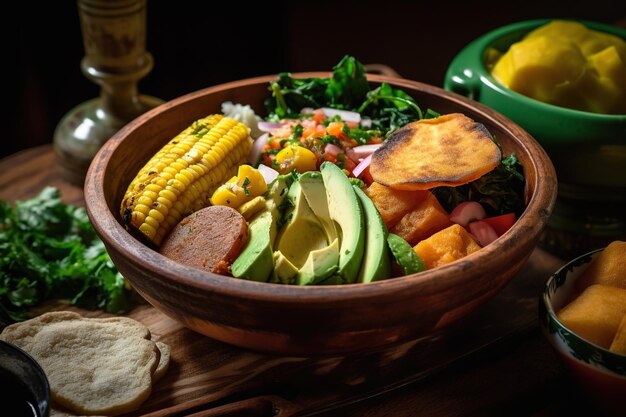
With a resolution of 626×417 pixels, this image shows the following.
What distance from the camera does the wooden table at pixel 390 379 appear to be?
1692 mm

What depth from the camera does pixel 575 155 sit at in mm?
2148

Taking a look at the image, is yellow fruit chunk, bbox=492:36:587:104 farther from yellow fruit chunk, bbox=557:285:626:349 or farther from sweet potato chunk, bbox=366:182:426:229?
yellow fruit chunk, bbox=557:285:626:349

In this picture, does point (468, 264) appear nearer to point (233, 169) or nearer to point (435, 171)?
point (435, 171)

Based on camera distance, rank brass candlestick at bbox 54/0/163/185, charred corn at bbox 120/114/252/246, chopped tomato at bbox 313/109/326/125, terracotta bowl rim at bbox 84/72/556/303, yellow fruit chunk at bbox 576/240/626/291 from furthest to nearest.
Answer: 1. brass candlestick at bbox 54/0/163/185
2. chopped tomato at bbox 313/109/326/125
3. charred corn at bbox 120/114/252/246
4. yellow fruit chunk at bbox 576/240/626/291
5. terracotta bowl rim at bbox 84/72/556/303

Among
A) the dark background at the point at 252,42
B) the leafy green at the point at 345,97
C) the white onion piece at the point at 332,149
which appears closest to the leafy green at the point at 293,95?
the leafy green at the point at 345,97

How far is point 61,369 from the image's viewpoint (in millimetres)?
1711

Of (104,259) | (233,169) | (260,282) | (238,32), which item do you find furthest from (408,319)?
(238,32)

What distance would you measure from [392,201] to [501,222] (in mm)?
291

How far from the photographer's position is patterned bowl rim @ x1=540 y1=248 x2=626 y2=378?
4.99 ft

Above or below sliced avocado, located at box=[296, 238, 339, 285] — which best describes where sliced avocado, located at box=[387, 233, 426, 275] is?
above

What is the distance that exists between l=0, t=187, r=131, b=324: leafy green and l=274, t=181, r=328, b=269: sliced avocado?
21.9 inches

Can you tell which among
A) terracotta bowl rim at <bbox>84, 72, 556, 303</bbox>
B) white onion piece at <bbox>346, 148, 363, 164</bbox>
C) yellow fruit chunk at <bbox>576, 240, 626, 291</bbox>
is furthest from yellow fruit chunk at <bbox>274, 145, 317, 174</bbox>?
yellow fruit chunk at <bbox>576, 240, 626, 291</bbox>

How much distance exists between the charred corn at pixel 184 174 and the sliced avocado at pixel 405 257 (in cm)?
59

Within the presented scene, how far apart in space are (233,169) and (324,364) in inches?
24.8
